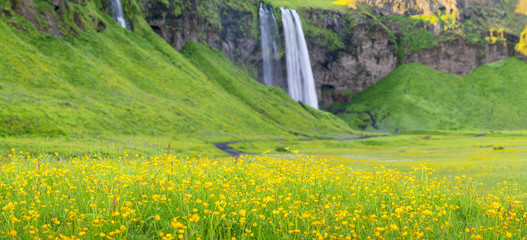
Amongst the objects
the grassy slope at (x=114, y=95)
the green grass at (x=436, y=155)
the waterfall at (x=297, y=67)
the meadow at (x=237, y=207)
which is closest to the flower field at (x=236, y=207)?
the meadow at (x=237, y=207)

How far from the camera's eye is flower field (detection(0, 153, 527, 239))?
22.1 ft

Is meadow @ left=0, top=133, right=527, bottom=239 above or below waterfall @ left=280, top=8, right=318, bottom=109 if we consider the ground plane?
below

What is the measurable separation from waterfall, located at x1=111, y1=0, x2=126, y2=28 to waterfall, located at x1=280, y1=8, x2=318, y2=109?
7452 cm

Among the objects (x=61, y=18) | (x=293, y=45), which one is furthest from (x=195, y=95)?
A: (x=293, y=45)

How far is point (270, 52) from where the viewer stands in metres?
171

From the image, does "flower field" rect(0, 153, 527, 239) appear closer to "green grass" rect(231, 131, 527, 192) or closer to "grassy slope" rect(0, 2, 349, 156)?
"green grass" rect(231, 131, 527, 192)

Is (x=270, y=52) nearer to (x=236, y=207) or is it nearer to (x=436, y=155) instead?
(x=436, y=155)

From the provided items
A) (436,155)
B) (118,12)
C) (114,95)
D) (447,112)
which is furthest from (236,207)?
(447,112)

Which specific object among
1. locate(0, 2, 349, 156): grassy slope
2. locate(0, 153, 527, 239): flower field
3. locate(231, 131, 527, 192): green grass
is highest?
locate(0, 2, 349, 156): grassy slope

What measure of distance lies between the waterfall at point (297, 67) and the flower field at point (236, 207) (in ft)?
520

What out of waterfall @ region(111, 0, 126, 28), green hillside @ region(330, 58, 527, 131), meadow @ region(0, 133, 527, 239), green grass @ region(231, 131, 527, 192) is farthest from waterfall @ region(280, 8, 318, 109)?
meadow @ region(0, 133, 527, 239)

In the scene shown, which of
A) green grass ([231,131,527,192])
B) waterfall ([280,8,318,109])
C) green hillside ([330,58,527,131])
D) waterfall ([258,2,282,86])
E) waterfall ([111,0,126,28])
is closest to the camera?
green grass ([231,131,527,192])

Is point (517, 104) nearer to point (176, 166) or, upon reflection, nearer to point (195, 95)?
point (195, 95)

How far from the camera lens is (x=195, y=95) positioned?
105 meters
